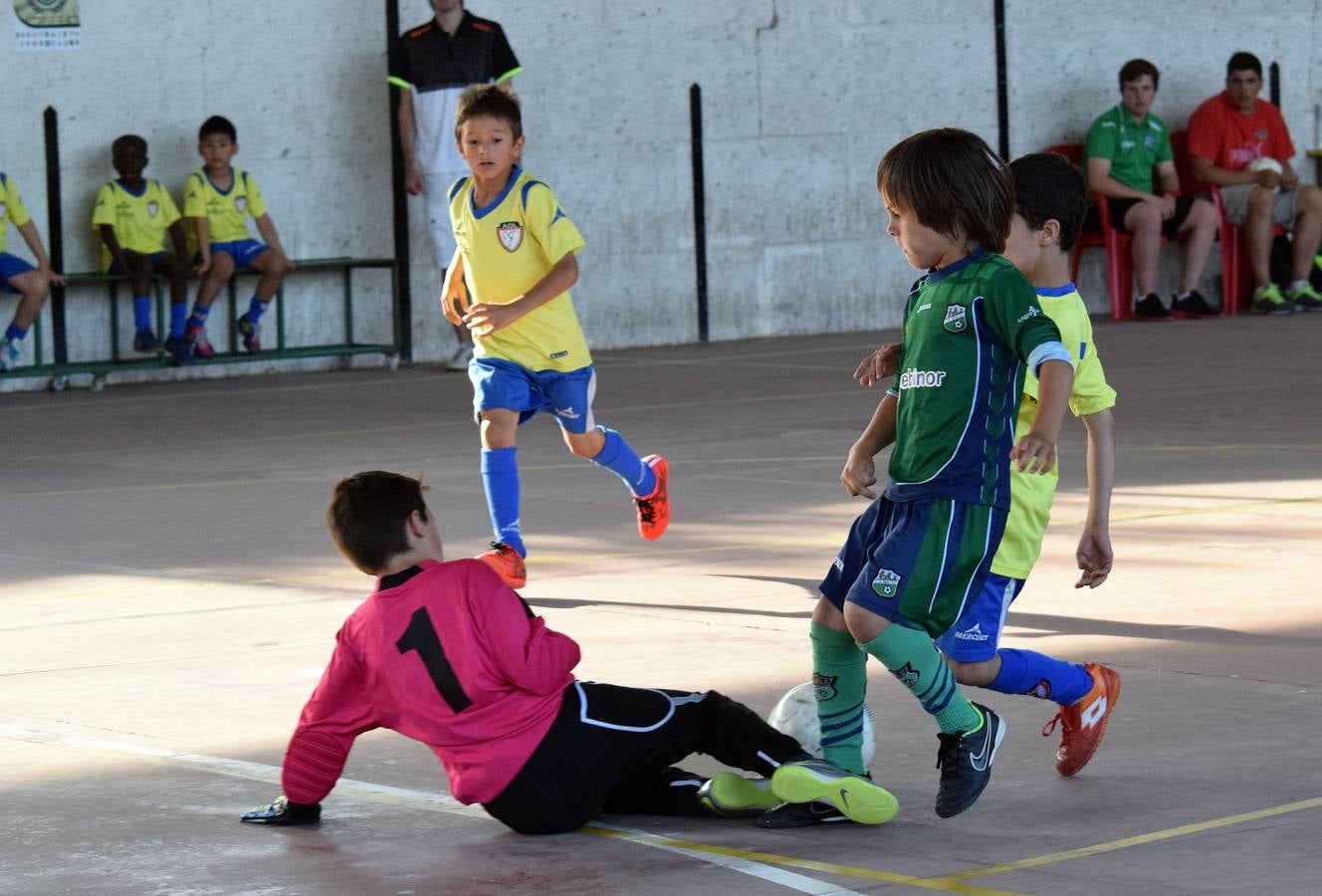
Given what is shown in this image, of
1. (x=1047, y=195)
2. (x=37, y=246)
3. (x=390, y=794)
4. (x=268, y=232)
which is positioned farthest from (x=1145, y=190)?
(x=390, y=794)

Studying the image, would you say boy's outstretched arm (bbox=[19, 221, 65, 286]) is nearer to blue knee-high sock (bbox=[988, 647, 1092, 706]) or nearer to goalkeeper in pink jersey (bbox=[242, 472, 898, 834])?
goalkeeper in pink jersey (bbox=[242, 472, 898, 834])

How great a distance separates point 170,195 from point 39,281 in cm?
140

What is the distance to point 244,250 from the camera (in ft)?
53.9

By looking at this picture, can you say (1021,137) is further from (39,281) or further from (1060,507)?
(1060,507)

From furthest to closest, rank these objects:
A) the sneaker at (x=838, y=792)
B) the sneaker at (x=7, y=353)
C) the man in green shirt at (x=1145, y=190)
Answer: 1. the man in green shirt at (x=1145, y=190)
2. the sneaker at (x=7, y=353)
3. the sneaker at (x=838, y=792)

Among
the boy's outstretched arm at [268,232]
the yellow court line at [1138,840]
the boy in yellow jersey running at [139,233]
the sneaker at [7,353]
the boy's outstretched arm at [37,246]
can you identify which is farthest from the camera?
the boy's outstretched arm at [268,232]

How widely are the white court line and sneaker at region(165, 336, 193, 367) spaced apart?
10.7 m

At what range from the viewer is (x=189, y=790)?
5082 mm

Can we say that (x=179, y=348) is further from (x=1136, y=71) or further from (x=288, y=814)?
(x=288, y=814)

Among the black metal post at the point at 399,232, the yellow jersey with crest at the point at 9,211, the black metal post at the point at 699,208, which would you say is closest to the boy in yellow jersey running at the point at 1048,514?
the yellow jersey with crest at the point at 9,211

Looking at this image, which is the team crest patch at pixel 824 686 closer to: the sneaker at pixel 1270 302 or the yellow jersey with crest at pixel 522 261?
the yellow jersey with crest at pixel 522 261

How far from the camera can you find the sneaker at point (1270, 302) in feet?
65.2

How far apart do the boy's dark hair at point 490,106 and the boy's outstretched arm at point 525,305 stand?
20.0 inches

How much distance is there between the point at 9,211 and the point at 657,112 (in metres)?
5.33
